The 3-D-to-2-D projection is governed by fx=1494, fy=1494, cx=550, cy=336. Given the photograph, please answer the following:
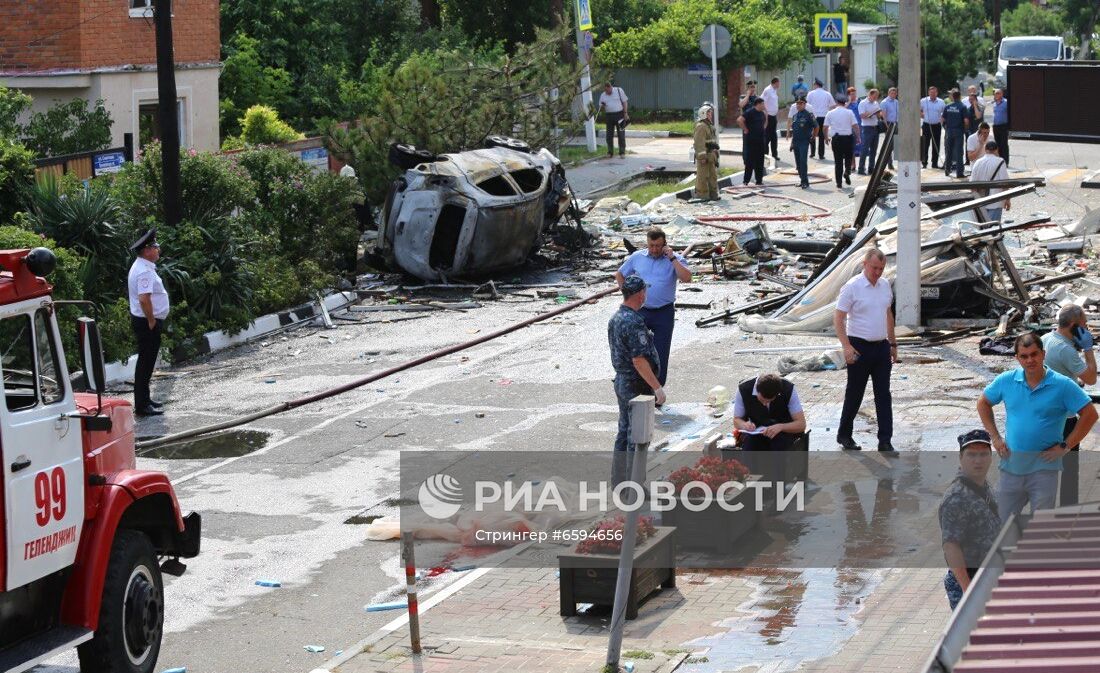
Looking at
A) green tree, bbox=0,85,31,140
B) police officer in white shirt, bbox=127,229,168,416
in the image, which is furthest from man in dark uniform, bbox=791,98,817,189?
police officer in white shirt, bbox=127,229,168,416

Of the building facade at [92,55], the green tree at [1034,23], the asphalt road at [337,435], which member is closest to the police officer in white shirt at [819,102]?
the asphalt road at [337,435]

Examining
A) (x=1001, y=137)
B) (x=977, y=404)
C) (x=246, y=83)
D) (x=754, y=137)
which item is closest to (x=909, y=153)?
(x=977, y=404)

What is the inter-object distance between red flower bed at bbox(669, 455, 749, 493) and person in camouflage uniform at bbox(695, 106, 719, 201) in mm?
18623

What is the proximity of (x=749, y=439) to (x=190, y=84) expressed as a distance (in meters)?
20.9

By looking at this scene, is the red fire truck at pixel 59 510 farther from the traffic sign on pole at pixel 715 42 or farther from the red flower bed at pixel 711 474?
the traffic sign on pole at pixel 715 42

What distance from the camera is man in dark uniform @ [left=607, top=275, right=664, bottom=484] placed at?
11.3 m

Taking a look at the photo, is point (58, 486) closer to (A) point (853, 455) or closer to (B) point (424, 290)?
(A) point (853, 455)

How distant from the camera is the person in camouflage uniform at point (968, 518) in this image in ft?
25.3

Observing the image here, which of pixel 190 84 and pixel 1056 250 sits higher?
pixel 190 84

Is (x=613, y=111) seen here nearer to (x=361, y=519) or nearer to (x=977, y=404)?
(x=361, y=519)

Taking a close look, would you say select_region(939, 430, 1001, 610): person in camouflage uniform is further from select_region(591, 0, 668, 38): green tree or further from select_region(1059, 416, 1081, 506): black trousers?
select_region(591, 0, 668, 38): green tree

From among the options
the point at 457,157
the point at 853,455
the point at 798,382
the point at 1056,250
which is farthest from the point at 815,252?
the point at 853,455

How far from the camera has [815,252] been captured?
75.7 feet

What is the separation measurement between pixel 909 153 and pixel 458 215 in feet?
25.3
